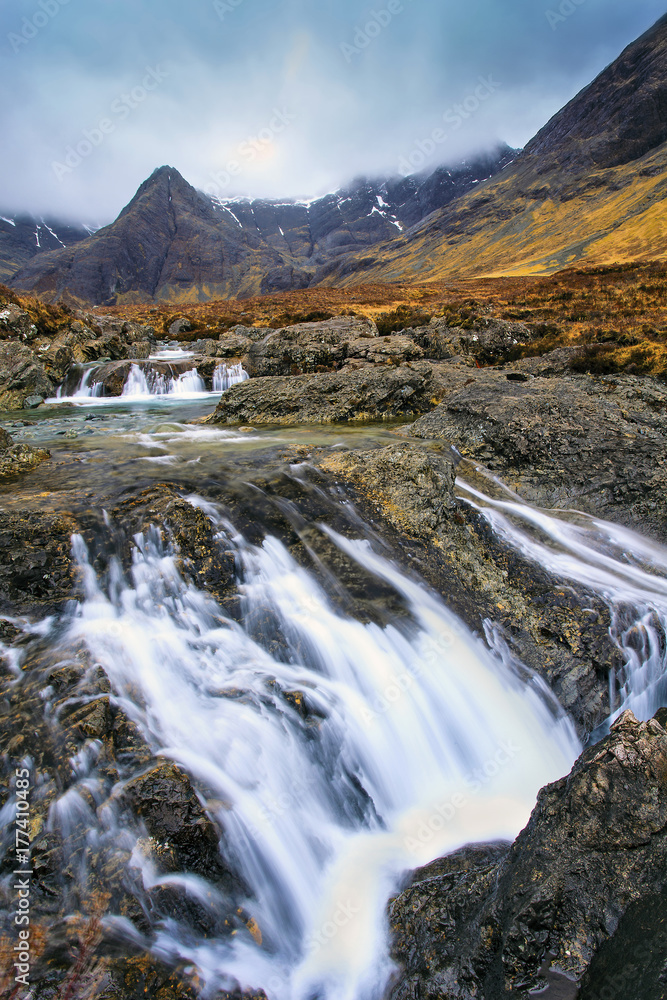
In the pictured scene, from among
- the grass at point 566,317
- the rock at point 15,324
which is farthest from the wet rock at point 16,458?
the rock at point 15,324

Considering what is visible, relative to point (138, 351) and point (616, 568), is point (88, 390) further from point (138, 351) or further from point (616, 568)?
point (616, 568)

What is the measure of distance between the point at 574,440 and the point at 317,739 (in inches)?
329

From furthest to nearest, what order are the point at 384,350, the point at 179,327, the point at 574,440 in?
the point at 179,327 → the point at 384,350 → the point at 574,440

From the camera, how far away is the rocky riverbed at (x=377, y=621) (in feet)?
8.56

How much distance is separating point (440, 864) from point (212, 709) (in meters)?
2.43

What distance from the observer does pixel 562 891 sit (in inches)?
98.8

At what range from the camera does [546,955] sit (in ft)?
7.71

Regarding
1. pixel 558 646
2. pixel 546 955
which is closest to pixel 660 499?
pixel 558 646

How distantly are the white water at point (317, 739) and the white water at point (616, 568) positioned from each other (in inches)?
43.7

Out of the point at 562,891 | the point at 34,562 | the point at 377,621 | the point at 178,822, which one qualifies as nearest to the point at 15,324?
the point at 34,562

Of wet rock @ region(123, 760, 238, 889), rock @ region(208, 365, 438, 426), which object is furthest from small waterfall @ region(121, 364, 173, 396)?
wet rock @ region(123, 760, 238, 889)

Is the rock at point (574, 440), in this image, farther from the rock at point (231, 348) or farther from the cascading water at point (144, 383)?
the rock at point (231, 348)

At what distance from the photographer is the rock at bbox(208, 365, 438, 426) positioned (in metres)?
13.9

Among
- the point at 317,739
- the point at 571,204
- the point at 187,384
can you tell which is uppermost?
the point at 571,204
